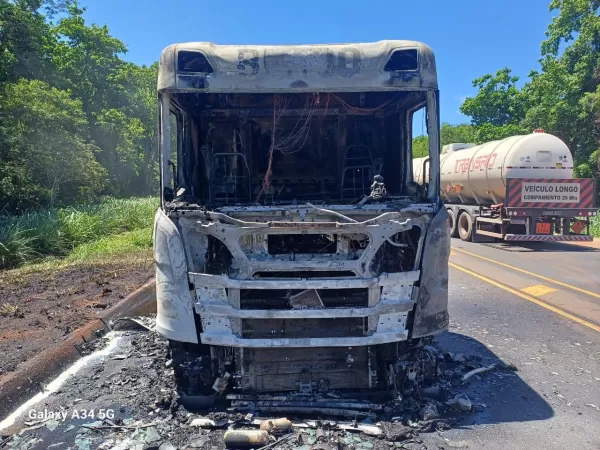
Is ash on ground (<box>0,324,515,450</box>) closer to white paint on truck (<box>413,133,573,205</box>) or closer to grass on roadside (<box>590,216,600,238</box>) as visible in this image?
white paint on truck (<box>413,133,573,205</box>)

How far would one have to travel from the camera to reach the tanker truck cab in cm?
391

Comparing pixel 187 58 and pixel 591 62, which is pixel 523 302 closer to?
pixel 187 58

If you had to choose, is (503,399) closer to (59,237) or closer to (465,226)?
(59,237)

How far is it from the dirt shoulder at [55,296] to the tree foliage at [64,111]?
27.9ft

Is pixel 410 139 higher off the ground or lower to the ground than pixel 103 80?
lower

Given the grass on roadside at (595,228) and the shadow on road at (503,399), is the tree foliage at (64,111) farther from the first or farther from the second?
the grass on roadside at (595,228)

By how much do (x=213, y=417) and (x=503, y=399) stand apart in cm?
248

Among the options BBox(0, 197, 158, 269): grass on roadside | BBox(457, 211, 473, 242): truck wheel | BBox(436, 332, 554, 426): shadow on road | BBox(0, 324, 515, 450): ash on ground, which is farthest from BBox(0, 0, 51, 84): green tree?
BBox(436, 332, 554, 426): shadow on road

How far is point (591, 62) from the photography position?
24812 mm

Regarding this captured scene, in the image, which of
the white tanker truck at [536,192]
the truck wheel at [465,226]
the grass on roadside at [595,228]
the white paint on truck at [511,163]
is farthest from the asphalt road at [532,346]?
the grass on roadside at [595,228]

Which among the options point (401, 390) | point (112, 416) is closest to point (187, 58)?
point (112, 416)

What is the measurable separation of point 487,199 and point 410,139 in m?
11.9

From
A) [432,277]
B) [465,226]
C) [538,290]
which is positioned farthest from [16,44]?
[432,277]

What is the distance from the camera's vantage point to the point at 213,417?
3.90 m
